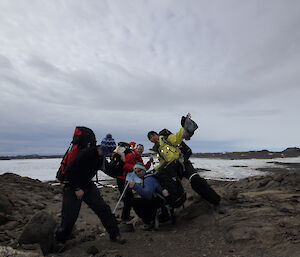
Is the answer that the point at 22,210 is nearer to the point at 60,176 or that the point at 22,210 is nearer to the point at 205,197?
the point at 60,176

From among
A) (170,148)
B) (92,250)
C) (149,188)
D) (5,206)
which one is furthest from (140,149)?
(5,206)

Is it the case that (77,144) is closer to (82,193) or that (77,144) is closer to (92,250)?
(82,193)

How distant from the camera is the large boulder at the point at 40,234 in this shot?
4957 mm

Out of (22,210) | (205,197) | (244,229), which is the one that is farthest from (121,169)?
(22,210)

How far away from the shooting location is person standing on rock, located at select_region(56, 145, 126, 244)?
4.90 meters

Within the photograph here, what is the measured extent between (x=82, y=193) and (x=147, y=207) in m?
1.97

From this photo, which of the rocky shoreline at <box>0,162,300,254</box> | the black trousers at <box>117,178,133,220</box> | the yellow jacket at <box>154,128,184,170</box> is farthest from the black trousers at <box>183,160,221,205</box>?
the black trousers at <box>117,178,133,220</box>

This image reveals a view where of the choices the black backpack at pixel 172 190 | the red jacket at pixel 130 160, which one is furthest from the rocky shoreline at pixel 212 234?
the red jacket at pixel 130 160

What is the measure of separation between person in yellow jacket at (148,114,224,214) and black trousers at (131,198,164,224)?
1.99 ft

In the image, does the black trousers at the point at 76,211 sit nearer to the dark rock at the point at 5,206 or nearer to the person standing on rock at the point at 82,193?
the person standing on rock at the point at 82,193

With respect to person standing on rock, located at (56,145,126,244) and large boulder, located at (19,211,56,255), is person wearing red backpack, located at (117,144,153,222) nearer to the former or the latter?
person standing on rock, located at (56,145,126,244)

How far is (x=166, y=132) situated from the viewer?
21.8 feet

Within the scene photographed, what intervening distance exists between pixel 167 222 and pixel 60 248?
277cm

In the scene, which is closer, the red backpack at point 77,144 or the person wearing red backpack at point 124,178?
the red backpack at point 77,144
